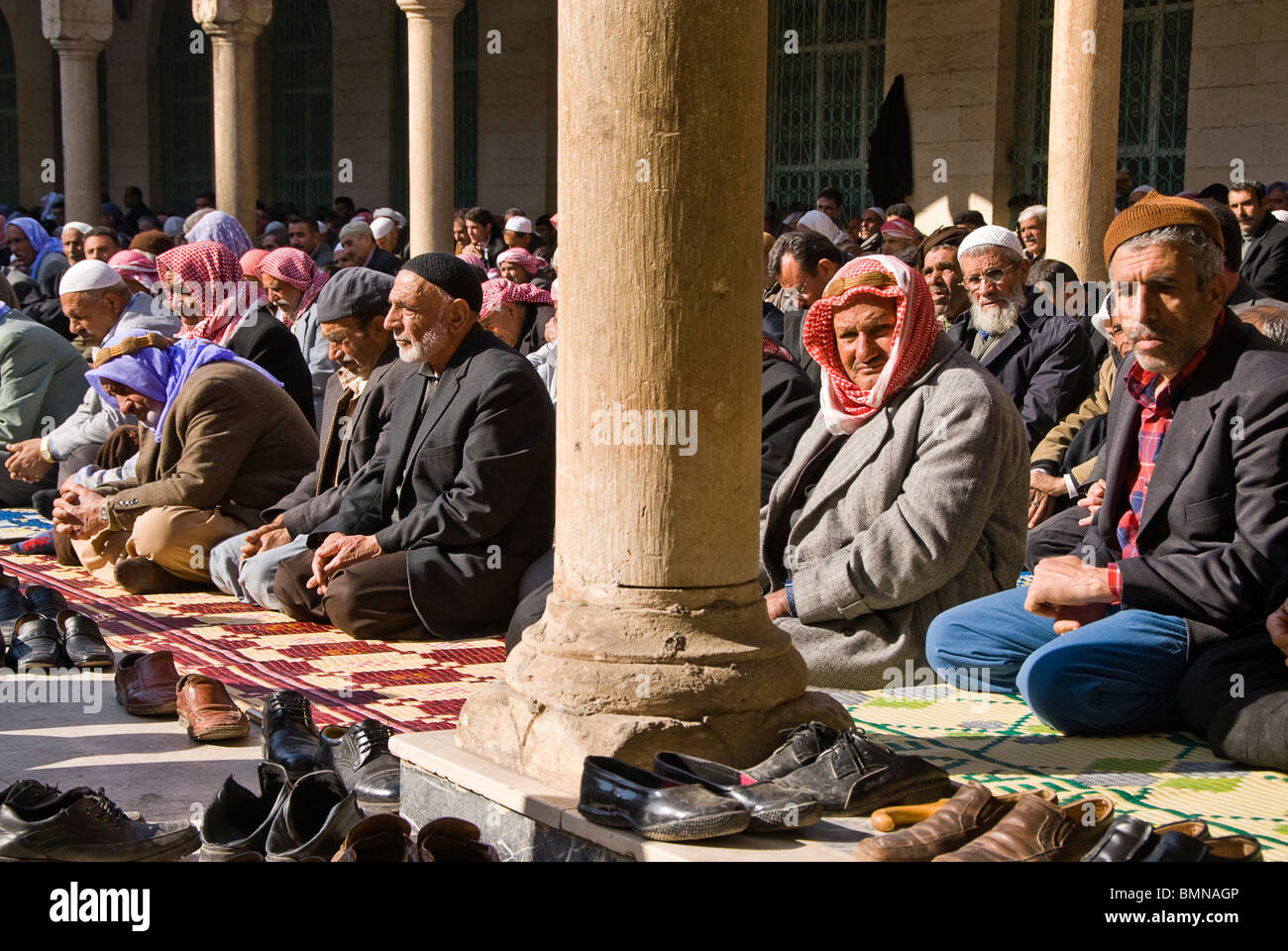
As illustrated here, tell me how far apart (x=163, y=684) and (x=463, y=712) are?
5.28 feet

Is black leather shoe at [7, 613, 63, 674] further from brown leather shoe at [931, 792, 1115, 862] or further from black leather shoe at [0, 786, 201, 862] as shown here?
brown leather shoe at [931, 792, 1115, 862]

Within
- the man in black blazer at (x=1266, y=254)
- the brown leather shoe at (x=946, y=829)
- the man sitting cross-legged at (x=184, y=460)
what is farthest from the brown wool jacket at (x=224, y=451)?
the man in black blazer at (x=1266, y=254)

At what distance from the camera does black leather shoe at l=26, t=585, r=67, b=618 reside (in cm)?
564

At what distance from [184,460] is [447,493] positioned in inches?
59.3

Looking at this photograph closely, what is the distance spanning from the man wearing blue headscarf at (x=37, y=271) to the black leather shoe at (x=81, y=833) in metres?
7.52

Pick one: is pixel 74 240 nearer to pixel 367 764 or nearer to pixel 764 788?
pixel 367 764

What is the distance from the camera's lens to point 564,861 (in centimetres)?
303

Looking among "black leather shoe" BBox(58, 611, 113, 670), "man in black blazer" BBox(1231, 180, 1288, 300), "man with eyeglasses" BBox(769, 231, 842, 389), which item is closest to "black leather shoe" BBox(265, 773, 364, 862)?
"black leather shoe" BBox(58, 611, 113, 670)

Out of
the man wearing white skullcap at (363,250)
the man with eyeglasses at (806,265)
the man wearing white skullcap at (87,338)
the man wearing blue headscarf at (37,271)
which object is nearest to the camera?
the man with eyeglasses at (806,265)

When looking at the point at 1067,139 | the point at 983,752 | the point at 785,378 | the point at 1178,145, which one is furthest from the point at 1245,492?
the point at 1178,145

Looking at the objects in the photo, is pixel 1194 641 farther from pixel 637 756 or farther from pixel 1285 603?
pixel 637 756

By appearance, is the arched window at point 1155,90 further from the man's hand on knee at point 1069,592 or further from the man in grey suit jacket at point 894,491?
the man's hand on knee at point 1069,592

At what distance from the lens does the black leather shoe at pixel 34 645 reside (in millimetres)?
5125

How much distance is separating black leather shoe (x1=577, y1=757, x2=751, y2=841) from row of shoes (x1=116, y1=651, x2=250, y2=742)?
1847mm
